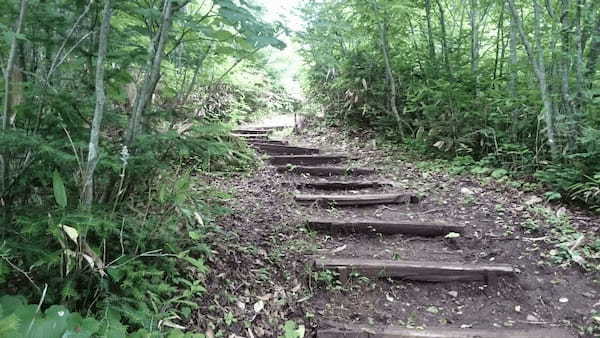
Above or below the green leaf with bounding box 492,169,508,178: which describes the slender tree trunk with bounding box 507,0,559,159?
above

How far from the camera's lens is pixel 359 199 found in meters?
4.34

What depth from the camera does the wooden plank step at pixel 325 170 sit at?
212 inches

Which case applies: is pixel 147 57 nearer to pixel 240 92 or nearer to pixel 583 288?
pixel 583 288

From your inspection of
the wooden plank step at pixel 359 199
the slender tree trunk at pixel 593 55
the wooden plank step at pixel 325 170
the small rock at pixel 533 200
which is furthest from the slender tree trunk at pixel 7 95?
the slender tree trunk at pixel 593 55

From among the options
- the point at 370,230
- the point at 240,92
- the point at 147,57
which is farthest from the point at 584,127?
the point at 240,92

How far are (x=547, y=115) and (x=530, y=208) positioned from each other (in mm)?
1114

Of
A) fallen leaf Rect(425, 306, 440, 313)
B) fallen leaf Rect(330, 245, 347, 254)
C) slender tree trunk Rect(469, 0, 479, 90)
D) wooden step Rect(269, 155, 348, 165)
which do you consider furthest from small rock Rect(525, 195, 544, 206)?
wooden step Rect(269, 155, 348, 165)

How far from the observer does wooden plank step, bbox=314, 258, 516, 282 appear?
2.93 metres

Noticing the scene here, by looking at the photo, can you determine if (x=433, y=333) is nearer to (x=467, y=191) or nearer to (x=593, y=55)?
(x=467, y=191)

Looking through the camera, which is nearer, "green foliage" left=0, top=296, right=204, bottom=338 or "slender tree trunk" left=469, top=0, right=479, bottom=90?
"green foliage" left=0, top=296, right=204, bottom=338

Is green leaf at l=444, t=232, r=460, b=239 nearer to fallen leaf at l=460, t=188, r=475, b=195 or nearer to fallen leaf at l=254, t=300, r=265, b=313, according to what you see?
fallen leaf at l=460, t=188, r=475, b=195

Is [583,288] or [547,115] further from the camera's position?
[547,115]

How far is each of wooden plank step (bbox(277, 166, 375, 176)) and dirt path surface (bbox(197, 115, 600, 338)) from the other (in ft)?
4.11

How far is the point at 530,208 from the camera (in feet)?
12.1
